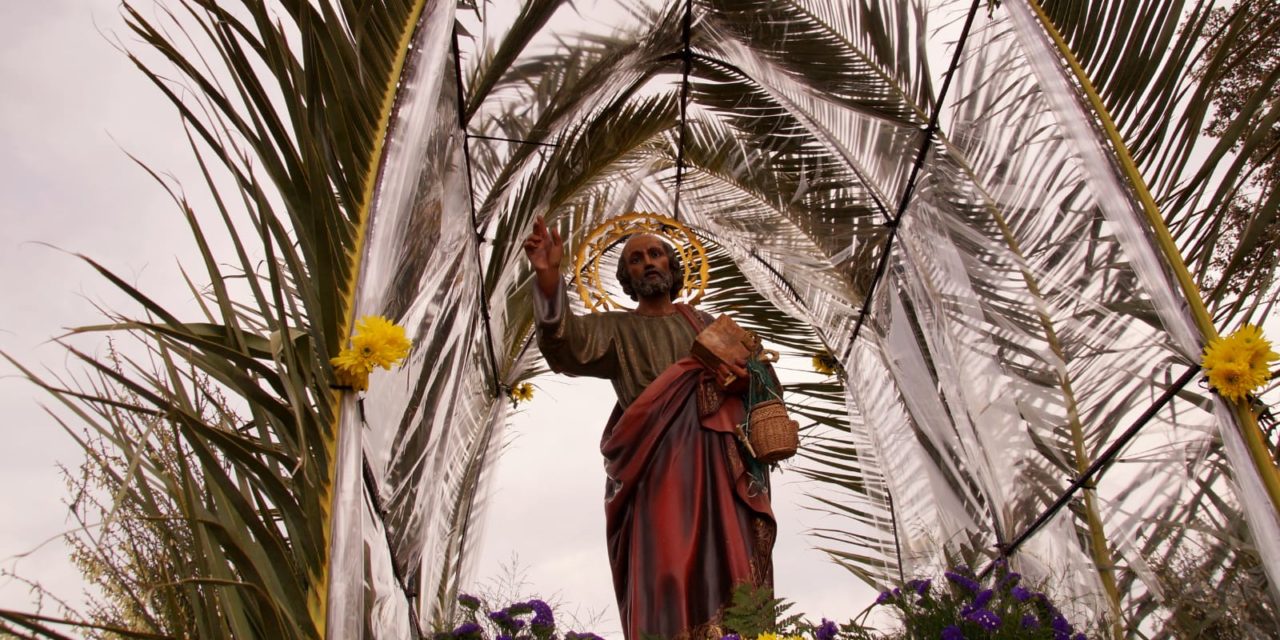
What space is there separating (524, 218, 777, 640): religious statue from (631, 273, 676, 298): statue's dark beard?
11 cm

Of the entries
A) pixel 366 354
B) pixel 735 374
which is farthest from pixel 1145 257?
pixel 366 354

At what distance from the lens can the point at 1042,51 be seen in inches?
145

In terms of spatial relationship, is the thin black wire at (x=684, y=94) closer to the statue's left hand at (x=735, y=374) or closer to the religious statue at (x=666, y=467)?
the religious statue at (x=666, y=467)

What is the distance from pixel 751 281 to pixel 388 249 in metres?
4.01

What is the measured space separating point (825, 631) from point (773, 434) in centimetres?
109

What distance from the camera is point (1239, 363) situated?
9.37ft

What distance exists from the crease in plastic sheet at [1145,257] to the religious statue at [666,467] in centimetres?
146

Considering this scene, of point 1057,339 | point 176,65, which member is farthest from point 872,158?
point 176,65

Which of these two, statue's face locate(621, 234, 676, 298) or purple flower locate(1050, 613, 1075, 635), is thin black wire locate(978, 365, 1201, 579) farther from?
statue's face locate(621, 234, 676, 298)

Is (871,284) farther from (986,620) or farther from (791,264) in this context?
(986,620)

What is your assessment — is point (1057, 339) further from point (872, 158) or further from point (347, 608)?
point (347, 608)

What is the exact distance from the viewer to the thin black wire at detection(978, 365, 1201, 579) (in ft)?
10.6

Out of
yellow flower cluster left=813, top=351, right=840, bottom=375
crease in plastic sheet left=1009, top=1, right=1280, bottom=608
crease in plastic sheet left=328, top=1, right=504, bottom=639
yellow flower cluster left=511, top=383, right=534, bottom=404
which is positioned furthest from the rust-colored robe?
yellow flower cluster left=813, top=351, right=840, bottom=375

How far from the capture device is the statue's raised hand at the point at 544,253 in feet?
13.9
